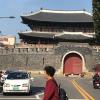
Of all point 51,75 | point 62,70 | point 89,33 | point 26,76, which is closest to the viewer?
point 51,75

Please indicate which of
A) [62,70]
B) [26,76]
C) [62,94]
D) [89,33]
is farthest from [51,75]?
[89,33]

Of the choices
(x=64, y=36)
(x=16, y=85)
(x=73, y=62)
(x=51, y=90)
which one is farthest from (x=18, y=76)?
(x=64, y=36)

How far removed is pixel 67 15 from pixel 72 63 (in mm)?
11921

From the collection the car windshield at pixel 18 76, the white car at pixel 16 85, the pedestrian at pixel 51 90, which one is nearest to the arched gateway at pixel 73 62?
the car windshield at pixel 18 76

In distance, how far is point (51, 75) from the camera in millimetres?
10477

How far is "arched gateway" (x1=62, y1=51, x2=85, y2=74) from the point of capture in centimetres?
8000

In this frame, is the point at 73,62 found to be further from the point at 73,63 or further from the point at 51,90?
the point at 51,90

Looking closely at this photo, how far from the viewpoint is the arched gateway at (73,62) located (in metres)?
80.0

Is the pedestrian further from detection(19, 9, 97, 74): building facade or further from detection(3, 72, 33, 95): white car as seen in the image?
detection(19, 9, 97, 74): building facade

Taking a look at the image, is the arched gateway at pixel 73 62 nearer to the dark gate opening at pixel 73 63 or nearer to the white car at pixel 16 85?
the dark gate opening at pixel 73 63

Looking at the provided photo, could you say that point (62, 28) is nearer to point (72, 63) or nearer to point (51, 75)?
point (72, 63)

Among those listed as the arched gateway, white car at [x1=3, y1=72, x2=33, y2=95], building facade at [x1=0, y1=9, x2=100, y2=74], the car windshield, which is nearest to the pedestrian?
white car at [x1=3, y1=72, x2=33, y2=95]

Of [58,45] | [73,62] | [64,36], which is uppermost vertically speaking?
[64,36]

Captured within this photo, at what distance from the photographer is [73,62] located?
265ft
